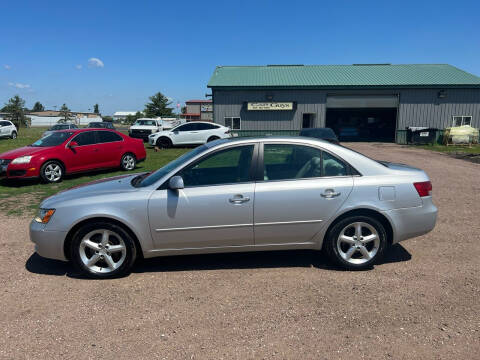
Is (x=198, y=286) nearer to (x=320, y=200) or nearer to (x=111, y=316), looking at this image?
(x=111, y=316)

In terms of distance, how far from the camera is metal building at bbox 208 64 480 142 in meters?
24.6

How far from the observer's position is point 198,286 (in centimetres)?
355

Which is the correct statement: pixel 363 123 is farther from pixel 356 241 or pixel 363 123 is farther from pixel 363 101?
pixel 356 241

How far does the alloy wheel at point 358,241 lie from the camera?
380cm

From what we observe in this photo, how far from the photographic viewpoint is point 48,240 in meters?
3.66

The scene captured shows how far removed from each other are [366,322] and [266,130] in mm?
23227

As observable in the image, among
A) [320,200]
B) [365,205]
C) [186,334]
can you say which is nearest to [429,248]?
[365,205]

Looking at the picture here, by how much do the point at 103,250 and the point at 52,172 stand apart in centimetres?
667

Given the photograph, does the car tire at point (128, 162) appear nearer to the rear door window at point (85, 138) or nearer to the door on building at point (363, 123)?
the rear door window at point (85, 138)

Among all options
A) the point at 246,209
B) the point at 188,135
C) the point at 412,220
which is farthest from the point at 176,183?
the point at 188,135

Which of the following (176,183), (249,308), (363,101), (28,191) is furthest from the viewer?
(363,101)

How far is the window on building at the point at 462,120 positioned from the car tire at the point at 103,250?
91.7 feet

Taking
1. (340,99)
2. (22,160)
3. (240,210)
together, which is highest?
(340,99)

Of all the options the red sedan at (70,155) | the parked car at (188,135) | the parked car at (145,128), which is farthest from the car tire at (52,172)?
the parked car at (145,128)
